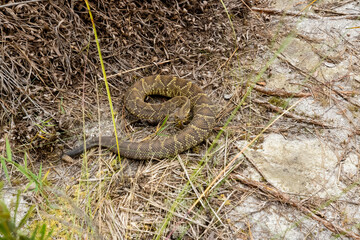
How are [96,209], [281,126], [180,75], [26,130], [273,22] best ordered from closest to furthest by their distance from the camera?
[96,209] → [26,130] → [281,126] → [180,75] → [273,22]

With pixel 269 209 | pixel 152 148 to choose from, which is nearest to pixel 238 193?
pixel 269 209

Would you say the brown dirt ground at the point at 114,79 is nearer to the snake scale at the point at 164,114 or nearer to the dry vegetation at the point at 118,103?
the dry vegetation at the point at 118,103

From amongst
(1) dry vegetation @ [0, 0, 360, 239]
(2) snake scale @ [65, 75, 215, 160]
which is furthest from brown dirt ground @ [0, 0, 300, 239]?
(2) snake scale @ [65, 75, 215, 160]

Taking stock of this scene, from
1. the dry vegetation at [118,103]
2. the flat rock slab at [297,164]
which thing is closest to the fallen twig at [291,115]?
the dry vegetation at [118,103]

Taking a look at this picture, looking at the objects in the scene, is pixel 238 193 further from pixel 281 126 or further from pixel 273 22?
pixel 273 22

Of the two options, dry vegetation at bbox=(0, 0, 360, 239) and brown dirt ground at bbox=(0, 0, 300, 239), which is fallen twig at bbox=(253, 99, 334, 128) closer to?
dry vegetation at bbox=(0, 0, 360, 239)

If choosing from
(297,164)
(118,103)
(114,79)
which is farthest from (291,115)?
(114,79)
